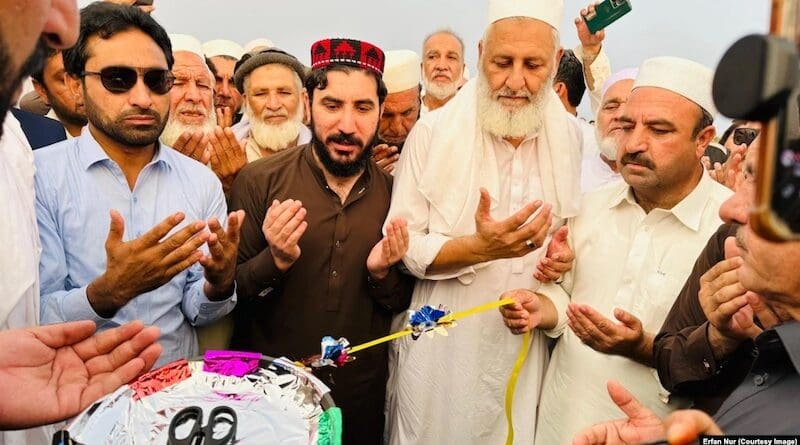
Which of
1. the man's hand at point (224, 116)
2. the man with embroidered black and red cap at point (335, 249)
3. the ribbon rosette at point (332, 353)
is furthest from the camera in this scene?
the man's hand at point (224, 116)

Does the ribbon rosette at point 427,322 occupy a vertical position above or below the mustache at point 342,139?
below

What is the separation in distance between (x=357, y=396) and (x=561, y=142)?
171 centimetres

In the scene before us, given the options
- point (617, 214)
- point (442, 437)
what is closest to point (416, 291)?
point (442, 437)

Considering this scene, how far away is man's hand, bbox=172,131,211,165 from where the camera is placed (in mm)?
3660

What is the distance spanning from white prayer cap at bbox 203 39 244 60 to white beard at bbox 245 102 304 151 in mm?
2338

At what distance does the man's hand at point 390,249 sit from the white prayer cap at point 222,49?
467 centimetres

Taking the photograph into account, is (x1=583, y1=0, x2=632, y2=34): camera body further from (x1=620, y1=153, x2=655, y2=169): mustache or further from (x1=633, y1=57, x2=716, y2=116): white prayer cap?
(x1=620, y1=153, x2=655, y2=169): mustache

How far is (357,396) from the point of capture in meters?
3.29

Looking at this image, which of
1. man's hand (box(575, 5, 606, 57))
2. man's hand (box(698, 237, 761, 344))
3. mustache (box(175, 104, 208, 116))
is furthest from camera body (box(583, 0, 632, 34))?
man's hand (box(698, 237, 761, 344))

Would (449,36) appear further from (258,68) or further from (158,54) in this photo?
(158,54)

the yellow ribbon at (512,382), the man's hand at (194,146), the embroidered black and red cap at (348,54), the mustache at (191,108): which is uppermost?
the embroidered black and red cap at (348,54)

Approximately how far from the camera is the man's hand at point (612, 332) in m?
2.58

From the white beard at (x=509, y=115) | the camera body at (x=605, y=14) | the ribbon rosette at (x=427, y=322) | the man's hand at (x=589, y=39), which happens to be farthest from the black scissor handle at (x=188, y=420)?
the man's hand at (x=589, y=39)

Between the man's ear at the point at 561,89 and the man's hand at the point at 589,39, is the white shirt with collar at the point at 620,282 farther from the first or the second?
Result: the man's hand at the point at 589,39
